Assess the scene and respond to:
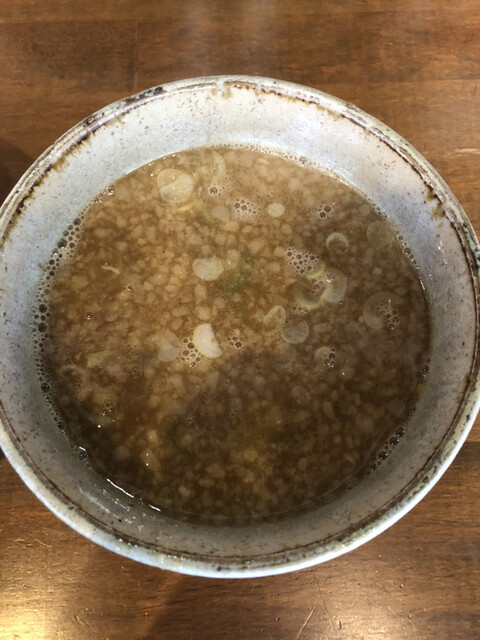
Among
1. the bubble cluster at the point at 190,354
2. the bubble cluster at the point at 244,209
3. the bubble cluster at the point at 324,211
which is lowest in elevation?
the bubble cluster at the point at 190,354

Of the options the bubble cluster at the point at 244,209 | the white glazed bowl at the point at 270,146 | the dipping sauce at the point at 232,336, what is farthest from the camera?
the bubble cluster at the point at 244,209

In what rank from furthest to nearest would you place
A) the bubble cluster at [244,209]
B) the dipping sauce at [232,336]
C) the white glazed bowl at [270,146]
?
the bubble cluster at [244,209] < the dipping sauce at [232,336] < the white glazed bowl at [270,146]

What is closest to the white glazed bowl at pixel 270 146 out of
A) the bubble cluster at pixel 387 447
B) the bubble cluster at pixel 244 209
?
the bubble cluster at pixel 387 447

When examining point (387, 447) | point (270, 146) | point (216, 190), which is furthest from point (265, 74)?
point (387, 447)

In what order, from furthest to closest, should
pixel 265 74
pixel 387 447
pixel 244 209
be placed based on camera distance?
pixel 265 74 < pixel 244 209 < pixel 387 447

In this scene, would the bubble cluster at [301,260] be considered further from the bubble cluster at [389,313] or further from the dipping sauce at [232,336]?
the bubble cluster at [389,313]

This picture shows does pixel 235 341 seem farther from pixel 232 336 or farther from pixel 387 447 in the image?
pixel 387 447

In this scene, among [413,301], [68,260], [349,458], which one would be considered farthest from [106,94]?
[349,458]
